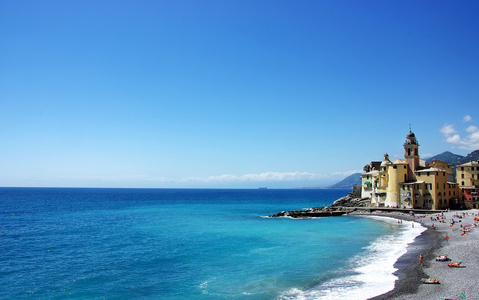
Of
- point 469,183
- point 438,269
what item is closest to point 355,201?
point 469,183

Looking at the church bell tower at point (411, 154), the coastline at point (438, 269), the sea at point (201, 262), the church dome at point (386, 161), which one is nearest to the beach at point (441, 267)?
the coastline at point (438, 269)

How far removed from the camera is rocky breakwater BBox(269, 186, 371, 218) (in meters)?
80.3

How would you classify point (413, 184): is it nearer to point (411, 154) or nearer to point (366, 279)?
point (411, 154)

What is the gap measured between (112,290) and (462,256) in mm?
32384

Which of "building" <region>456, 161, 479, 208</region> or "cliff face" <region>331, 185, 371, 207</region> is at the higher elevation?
"building" <region>456, 161, 479, 208</region>

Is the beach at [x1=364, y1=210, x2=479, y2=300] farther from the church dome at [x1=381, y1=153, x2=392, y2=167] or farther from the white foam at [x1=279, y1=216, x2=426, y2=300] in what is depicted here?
the church dome at [x1=381, y1=153, x2=392, y2=167]

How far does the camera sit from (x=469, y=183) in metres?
78.9

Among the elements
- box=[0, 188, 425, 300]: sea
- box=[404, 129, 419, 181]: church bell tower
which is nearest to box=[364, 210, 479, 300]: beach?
box=[0, 188, 425, 300]: sea

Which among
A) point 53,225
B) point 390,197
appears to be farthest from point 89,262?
point 390,197

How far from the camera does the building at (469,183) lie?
239 ft

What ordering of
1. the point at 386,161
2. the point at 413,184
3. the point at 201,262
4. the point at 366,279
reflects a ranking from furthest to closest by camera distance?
1. the point at 386,161
2. the point at 413,184
3. the point at 201,262
4. the point at 366,279

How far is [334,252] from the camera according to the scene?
126 ft

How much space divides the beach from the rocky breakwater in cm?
3102

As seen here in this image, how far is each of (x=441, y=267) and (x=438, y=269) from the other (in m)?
0.79
